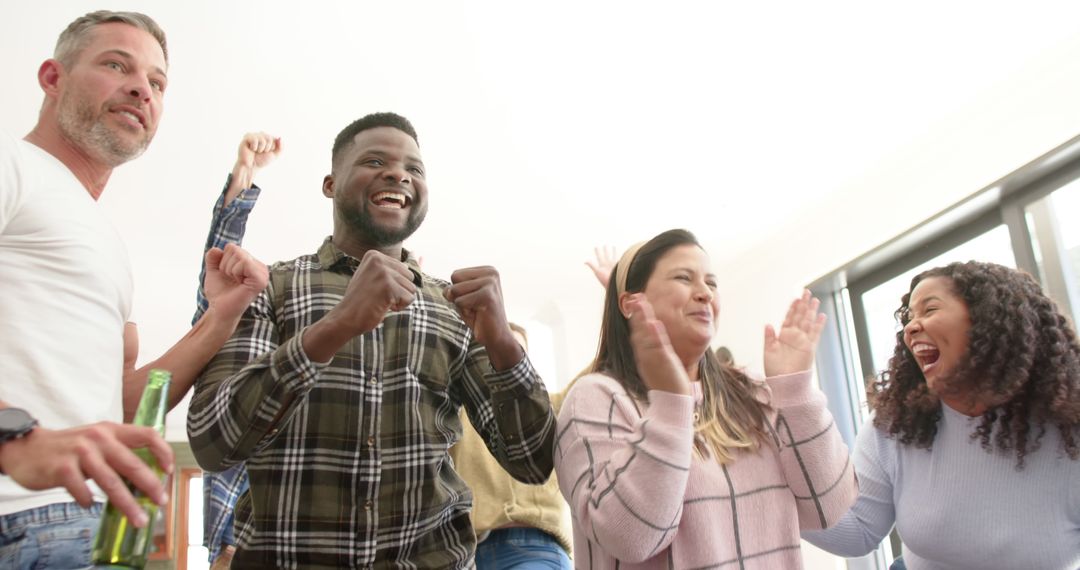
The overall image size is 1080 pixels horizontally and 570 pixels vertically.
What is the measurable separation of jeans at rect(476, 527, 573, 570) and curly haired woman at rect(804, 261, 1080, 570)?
2.06 feet

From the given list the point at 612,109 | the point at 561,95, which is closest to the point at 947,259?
the point at 612,109

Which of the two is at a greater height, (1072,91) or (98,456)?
(1072,91)

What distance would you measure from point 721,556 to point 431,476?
450 mm

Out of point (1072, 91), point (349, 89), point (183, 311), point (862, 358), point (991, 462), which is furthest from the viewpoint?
point (183, 311)

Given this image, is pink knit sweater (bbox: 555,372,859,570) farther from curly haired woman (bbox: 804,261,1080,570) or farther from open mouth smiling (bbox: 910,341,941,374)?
open mouth smiling (bbox: 910,341,941,374)

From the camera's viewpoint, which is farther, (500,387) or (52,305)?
(500,387)

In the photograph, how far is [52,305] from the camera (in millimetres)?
1100

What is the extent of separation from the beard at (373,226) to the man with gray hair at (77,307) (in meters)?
0.23

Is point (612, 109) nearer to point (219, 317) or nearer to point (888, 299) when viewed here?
point (888, 299)

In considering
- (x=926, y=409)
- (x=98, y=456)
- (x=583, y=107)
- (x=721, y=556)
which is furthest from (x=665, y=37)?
(x=98, y=456)

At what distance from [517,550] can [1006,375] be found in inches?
47.3

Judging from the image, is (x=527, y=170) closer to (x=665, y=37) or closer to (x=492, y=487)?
(x=665, y=37)

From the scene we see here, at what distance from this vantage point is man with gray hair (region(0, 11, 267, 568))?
0.77 meters

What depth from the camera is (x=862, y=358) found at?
16.1ft
